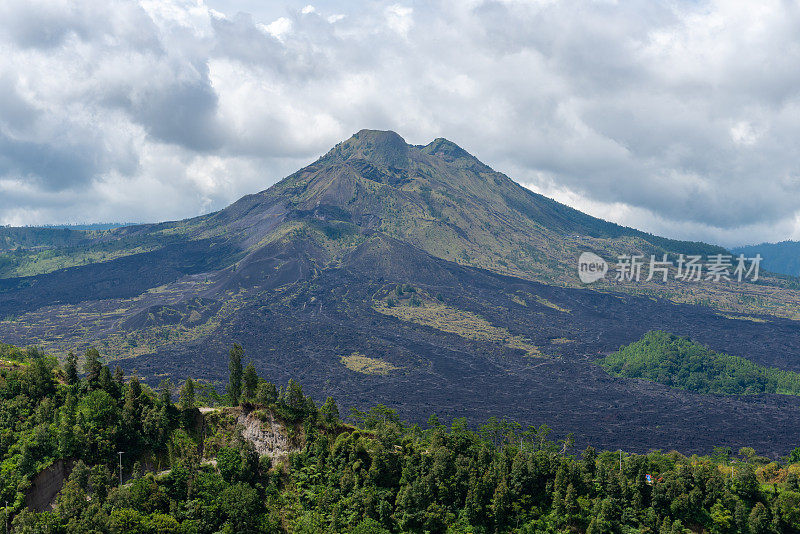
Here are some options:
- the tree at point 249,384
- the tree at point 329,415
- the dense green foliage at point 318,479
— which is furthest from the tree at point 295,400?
the tree at point 249,384

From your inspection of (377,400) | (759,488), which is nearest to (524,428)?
(377,400)

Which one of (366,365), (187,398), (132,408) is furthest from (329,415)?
(366,365)

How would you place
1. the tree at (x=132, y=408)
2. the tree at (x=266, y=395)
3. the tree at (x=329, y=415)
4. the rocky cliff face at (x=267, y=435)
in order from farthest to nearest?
the tree at (x=329, y=415)
the tree at (x=266, y=395)
the rocky cliff face at (x=267, y=435)
the tree at (x=132, y=408)

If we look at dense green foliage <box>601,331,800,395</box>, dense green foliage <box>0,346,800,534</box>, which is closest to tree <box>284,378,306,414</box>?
dense green foliage <box>0,346,800,534</box>

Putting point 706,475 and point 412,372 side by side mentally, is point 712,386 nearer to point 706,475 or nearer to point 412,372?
point 412,372

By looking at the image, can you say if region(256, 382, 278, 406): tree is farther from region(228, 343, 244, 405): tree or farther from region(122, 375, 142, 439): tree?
region(122, 375, 142, 439): tree

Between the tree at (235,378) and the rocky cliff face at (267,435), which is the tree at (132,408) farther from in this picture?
the tree at (235,378)
